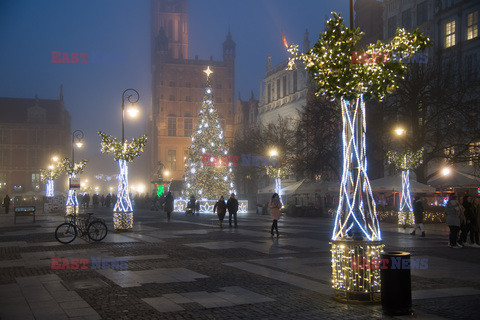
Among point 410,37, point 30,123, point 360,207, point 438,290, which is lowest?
point 438,290

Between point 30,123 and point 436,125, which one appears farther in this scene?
point 30,123

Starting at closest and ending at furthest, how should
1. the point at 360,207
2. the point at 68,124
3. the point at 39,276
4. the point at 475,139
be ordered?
the point at 360,207 < the point at 39,276 < the point at 475,139 < the point at 68,124

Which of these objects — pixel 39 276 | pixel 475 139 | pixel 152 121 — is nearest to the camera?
pixel 39 276

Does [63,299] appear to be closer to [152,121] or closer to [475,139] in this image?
[475,139]

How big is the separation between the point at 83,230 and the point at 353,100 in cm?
1265

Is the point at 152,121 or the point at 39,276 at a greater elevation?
the point at 152,121

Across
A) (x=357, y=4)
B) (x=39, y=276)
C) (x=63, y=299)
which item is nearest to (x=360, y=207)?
(x=63, y=299)

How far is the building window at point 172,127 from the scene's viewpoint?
10912 centimetres

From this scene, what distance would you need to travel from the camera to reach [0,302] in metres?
8.52

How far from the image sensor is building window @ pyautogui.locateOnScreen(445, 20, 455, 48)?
41281mm

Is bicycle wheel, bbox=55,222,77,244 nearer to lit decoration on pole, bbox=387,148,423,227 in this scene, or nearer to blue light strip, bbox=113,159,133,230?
blue light strip, bbox=113,159,133,230

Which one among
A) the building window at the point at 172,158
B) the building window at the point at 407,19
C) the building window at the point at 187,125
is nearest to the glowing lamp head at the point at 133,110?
the building window at the point at 407,19

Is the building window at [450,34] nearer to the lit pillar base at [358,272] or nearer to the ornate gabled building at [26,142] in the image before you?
the lit pillar base at [358,272]

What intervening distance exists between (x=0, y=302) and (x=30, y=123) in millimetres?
89161
